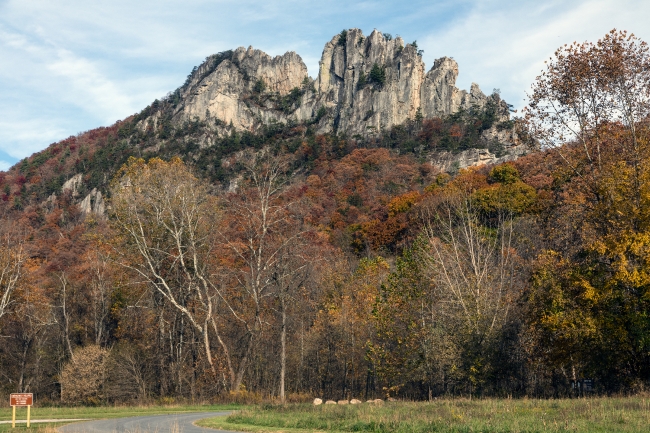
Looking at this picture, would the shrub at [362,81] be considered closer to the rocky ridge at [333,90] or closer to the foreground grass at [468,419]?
the rocky ridge at [333,90]

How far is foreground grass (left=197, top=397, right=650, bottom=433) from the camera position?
533 inches

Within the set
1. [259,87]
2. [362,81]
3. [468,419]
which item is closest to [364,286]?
[468,419]

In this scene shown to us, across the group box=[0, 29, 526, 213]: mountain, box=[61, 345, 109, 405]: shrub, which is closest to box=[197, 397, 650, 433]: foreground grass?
box=[61, 345, 109, 405]: shrub

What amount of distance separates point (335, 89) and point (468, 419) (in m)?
144

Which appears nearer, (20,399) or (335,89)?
(20,399)

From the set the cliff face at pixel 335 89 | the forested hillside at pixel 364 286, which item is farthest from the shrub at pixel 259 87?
the forested hillside at pixel 364 286

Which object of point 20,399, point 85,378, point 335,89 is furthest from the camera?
point 335,89

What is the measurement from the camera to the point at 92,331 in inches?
1918

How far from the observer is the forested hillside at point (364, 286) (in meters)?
24.7

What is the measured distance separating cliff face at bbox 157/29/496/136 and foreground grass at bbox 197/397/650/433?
117 metres

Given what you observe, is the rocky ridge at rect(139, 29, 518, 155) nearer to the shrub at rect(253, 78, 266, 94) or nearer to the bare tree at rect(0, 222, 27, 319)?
the shrub at rect(253, 78, 266, 94)

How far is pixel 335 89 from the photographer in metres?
155

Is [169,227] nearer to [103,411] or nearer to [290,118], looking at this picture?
[103,411]

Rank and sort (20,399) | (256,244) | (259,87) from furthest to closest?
1. (259,87)
2. (256,244)
3. (20,399)
